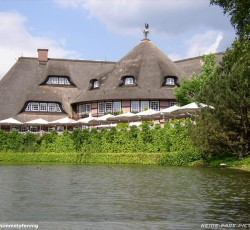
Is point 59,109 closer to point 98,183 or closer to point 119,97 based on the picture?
point 119,97

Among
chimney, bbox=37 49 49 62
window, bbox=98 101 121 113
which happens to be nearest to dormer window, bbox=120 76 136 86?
window, bbox=98 101 121 113

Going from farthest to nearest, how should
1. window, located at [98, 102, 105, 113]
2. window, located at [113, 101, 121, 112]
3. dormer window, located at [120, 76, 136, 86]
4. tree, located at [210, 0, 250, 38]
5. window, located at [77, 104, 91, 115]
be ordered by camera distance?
window, located at [77, 104, 91, 115]
window, located at [98, 102, 105, 113]
dormer window, located at [120, 76, 136, 86]
window, located at [113, 101, 121, 112]
tree, located at [210, 0, 250, 38]

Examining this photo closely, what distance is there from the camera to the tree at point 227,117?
102ft

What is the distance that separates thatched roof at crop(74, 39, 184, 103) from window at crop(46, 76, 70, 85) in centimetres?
338

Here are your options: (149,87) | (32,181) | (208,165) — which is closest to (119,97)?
(149,87)

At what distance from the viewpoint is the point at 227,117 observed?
103ft

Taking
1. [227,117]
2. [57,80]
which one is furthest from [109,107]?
[227,117]

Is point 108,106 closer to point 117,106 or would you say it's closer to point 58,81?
point 117,106

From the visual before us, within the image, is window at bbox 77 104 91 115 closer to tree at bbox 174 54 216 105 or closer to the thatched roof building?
the thatched roof building

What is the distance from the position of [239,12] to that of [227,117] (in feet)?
42.8

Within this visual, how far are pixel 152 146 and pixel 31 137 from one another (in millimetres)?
13045

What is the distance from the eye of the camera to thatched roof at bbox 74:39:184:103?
56.6 meters

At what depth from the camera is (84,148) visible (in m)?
43.3

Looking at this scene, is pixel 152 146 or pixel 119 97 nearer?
pixel 152 146
